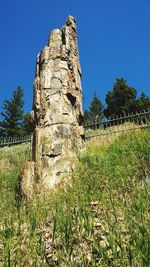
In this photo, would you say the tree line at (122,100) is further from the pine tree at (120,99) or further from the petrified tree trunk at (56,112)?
the petrified tree trunk at (56,112)

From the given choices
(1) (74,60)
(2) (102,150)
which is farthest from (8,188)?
(1) (74,60)

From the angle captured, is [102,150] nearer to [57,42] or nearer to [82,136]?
[82,136]

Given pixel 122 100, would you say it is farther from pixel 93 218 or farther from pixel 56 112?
pixel 93 218

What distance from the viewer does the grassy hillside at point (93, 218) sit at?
2.36m

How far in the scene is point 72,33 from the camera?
7.20m

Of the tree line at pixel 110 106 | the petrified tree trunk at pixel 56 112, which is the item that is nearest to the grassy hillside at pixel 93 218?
the petrified tree trunk at pixel 56 112

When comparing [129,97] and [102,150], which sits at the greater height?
[129,97]

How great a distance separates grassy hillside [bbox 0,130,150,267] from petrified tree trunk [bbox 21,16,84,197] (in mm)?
385

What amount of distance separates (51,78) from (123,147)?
214 centimetres

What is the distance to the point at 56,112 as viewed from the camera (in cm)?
610

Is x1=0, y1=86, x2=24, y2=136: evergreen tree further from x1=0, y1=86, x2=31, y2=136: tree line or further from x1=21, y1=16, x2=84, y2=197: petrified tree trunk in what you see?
x1=21, y1=16, x2=84, y2=197: petrified tree trunk

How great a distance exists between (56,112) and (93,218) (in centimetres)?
341

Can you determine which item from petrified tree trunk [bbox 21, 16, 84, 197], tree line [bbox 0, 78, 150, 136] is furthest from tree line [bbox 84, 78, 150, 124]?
petrified tree trunk [bbox 21, 16, 84, 197]

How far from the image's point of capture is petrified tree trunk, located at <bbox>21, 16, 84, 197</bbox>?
18.6ft
